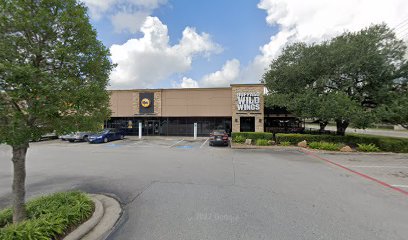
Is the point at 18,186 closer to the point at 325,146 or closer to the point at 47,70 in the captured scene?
the point at 47,70

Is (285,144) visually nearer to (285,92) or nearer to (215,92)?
(285,92)

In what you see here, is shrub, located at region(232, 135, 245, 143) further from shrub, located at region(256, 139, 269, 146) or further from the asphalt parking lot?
the asphalt parking lot

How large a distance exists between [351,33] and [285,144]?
34.8 feet

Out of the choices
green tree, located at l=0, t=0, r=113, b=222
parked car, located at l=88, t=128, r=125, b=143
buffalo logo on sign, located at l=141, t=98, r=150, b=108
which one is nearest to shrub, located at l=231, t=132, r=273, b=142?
buffalo logo on sign, located at l=141, t=98, r=150, b=108

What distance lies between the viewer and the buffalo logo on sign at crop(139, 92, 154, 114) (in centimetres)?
2369

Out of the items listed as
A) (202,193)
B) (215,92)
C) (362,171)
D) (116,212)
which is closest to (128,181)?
(116,212)

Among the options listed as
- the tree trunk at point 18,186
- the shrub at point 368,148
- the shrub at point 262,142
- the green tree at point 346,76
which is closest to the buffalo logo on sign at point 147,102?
the shrub at point 262,142

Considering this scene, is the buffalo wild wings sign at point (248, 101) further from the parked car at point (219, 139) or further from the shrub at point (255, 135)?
the parked car at point (219, 139)

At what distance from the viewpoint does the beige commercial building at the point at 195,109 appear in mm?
20766

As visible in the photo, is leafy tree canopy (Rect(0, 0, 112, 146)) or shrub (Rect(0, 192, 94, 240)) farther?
shrub (Rect(0, 192, 94, 240))

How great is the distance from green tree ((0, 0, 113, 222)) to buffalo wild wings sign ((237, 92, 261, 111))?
1777 cm

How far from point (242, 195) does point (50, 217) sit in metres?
4.75

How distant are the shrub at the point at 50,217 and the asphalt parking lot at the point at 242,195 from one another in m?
0.93

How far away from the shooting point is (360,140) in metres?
14.3
